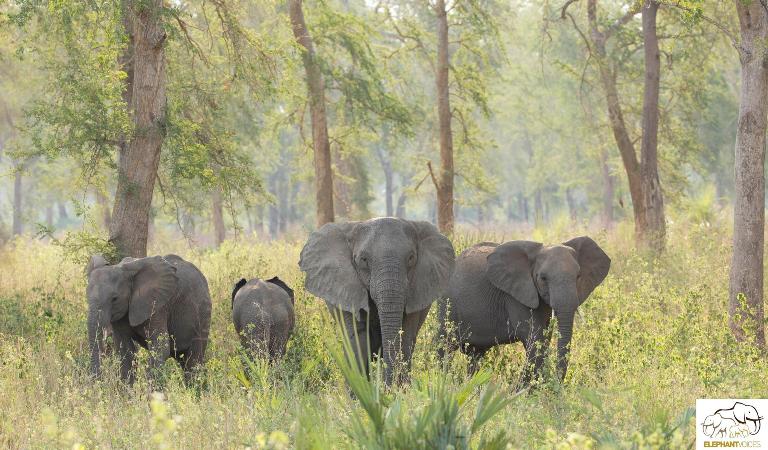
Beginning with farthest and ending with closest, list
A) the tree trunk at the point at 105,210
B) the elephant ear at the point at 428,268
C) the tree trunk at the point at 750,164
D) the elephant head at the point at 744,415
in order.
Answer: the tree trunk at the point at 105,210 → the tree trunk at the point at 750,164 → the elephant ear at the point at 428,268 → the elephant head at the point at 744,415

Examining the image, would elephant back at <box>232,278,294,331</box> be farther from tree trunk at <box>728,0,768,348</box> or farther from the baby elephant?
tree trunk at <box>728,0,768,348</box>

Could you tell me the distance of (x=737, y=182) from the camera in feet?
38.0

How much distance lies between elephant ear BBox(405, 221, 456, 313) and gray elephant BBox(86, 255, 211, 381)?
2608 mm

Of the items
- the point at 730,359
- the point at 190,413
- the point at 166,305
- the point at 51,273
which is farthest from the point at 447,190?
the point at 190,413

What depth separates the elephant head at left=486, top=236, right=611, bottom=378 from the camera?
9062 mm

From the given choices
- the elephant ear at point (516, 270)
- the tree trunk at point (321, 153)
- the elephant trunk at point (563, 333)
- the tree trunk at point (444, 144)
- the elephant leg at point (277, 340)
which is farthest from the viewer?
the tree trunk at point (444, 144)

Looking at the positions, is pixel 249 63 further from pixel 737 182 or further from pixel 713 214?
pixel 713 214

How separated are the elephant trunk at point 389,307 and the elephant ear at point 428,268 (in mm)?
336

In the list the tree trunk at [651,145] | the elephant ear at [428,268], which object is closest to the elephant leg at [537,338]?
the elephant ear at [428,268]

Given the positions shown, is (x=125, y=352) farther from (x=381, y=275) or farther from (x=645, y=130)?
(x=645, y=130)

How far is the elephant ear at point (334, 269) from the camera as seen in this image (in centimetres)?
866

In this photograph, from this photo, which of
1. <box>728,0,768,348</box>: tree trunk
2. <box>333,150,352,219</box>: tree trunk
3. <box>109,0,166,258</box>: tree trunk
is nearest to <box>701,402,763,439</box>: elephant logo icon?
<box>728,0,768,348</box>: tree trunk

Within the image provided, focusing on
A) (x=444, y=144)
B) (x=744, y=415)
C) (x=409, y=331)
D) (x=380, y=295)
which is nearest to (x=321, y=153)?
(x=444, y=144)
